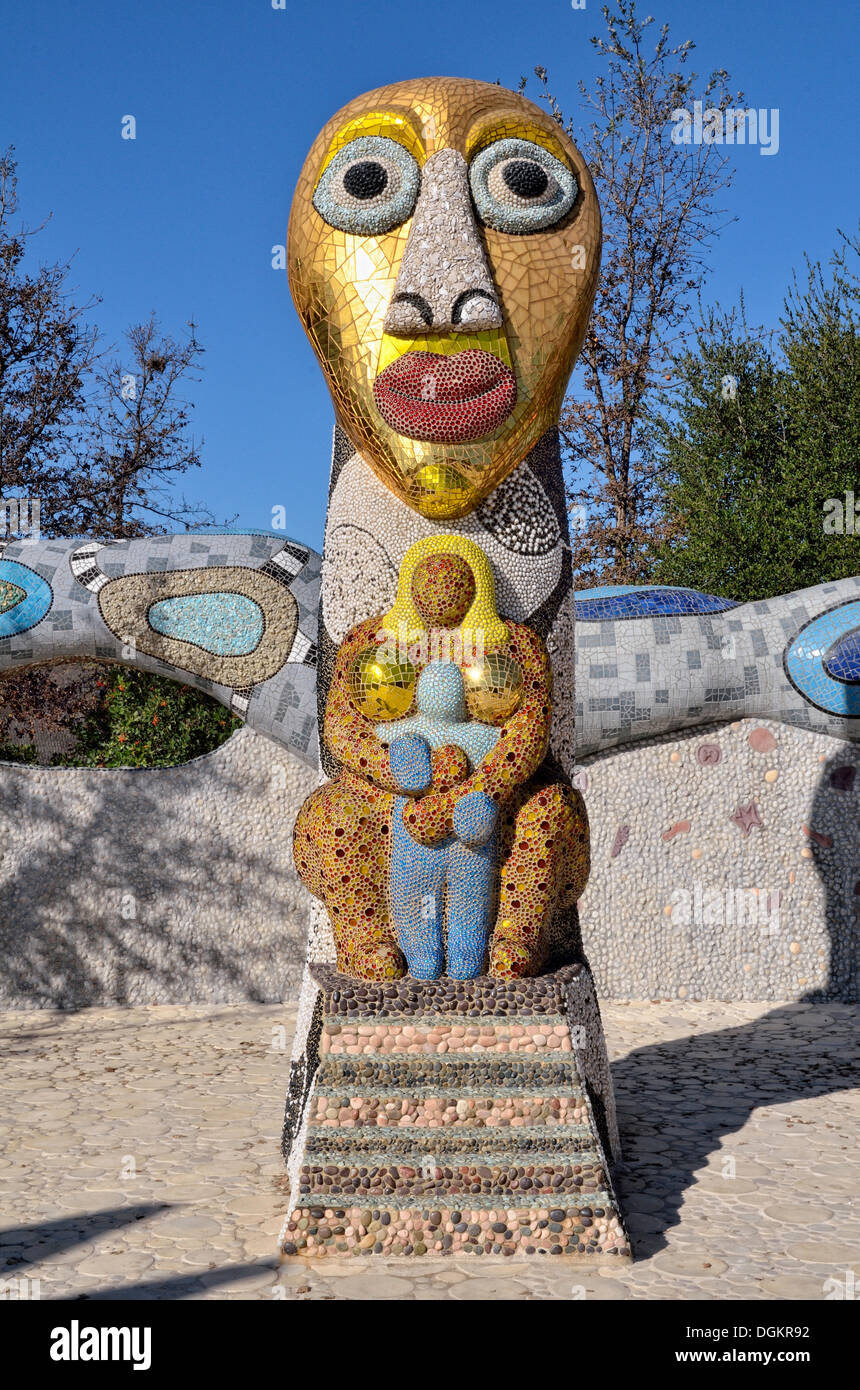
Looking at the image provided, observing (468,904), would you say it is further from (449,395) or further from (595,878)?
(595,878)

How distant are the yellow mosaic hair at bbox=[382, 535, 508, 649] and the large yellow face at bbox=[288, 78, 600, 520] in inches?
5.4

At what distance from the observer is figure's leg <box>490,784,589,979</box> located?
378 centimetres

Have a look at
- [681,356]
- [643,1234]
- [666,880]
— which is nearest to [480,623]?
[643,1234]

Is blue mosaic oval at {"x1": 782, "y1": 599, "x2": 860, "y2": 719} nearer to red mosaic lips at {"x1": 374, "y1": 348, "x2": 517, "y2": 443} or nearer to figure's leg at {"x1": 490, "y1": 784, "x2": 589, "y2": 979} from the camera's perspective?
figure's leg at {"x1": 490, "y1": 784, "x2": 589, "y2": 979}

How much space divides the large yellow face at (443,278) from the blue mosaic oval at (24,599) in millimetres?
3796

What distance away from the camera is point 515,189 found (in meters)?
3.93

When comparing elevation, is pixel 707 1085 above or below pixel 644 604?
below

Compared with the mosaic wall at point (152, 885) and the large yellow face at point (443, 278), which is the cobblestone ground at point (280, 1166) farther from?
the large yellow face at point (443, 278)

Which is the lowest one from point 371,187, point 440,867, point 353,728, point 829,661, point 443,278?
point 440,867

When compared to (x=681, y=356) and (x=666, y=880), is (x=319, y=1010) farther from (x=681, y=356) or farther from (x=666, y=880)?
(x=681, y=356)

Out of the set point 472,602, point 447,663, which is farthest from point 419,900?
point 472,602

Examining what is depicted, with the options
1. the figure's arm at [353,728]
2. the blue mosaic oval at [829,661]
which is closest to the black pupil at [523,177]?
the figure's arm at [353,728]

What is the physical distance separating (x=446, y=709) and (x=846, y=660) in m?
4.19

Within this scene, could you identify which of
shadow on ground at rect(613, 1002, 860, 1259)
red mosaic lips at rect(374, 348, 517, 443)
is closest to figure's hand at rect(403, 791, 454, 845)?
red mosaic lips at rect(374, 348, 517, 443)
